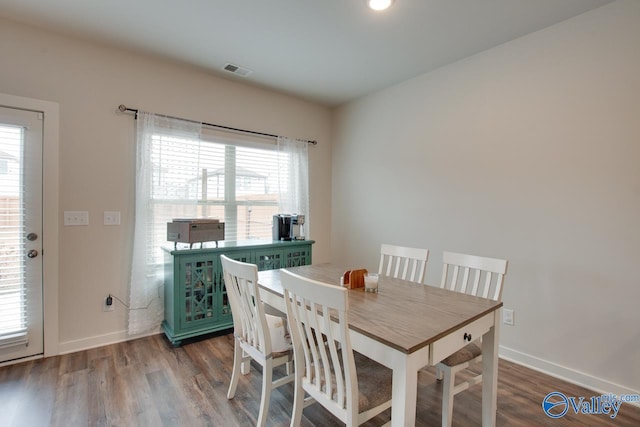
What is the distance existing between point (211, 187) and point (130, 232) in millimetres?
871

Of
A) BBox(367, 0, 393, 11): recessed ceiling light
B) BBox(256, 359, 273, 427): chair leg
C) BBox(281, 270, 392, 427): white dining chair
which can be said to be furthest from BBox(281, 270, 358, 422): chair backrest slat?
BBox(367, 0, 393, 11): recessed ceiling light

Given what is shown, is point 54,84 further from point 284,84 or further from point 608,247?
point 608,247

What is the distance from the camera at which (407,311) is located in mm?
1458

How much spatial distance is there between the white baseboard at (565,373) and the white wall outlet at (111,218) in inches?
138

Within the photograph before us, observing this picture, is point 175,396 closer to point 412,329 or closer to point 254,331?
point 254,331

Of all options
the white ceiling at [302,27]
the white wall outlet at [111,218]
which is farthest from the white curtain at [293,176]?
the white wall outlet at [111,218]

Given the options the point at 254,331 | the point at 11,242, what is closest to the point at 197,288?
the point at 254,331

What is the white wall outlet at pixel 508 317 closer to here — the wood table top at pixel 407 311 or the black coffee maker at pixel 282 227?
the wood table top at pixel 407 311

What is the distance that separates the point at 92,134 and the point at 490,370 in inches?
132

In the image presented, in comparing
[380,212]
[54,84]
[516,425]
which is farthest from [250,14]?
[516,425]

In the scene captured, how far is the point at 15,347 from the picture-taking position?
2318 mm

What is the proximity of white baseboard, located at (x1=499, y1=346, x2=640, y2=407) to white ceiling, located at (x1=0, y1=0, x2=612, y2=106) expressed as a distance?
2.53 metres

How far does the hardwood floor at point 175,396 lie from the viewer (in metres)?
1.76

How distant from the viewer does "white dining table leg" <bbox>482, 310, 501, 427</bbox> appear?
1576 mm
